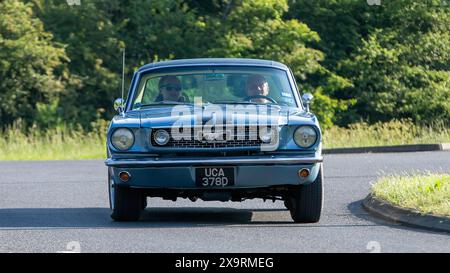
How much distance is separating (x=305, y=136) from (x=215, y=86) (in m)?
1.63

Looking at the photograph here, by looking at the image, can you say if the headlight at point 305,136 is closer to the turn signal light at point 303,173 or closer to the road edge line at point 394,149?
the turn signal light at point 303,173

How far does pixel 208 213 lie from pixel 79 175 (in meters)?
7.91

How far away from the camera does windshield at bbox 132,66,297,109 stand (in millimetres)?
13953

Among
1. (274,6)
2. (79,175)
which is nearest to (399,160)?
(79,175)

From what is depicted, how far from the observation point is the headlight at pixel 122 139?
508 inches

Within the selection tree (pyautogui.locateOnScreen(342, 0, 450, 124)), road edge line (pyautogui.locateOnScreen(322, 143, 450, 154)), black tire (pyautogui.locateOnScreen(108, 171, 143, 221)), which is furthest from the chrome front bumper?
tree (pyautogui.locateOnScreen(342, 0, 450, 124))

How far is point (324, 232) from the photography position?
12.4 meters

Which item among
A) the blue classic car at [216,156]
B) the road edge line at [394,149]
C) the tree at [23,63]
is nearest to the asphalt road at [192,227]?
the blue classic car at [216,156]

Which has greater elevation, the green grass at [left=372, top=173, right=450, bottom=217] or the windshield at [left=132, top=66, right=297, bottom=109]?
the windshield at [left=132, top=66, right=297, bottom=109]

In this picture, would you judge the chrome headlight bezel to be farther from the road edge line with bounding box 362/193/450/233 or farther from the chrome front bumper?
the road edge line with bounding box 362/193/450/233

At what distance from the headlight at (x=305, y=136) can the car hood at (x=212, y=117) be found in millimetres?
81

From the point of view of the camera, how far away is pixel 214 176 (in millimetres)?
12656

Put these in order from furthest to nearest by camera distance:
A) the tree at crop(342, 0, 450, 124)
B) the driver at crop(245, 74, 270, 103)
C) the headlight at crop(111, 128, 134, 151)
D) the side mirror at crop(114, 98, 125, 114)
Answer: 1. the tree at crop(342, 0, 450, 124)
2. the side mirror at crop(114, 98, 125, 114)
3. the driver at crop(245, 74, 270, 103)
4. the headlight at crop(111, 128, 134, 151)
